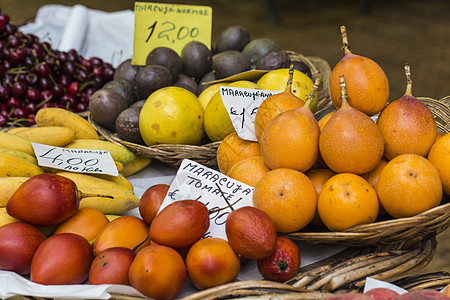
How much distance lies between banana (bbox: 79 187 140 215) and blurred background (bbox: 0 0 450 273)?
8.06 ft

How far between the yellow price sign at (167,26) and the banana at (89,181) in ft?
2.20

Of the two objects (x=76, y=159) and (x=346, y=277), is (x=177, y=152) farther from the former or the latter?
(x=346, y=277)

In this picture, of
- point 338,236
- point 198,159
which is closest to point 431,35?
point 198,159

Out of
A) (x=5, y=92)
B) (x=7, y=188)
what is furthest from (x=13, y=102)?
(x=7, y=188)

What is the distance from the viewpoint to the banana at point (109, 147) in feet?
4.06

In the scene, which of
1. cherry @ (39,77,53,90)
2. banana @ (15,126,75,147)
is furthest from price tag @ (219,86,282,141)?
cherry @ (39,77,53,90)

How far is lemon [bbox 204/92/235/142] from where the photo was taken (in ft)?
4.01

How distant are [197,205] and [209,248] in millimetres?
90

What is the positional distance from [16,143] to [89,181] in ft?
0.84

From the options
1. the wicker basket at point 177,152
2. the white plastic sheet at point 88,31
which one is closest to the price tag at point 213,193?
the wicker basket at point 177,152

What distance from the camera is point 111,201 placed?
39.3 inches

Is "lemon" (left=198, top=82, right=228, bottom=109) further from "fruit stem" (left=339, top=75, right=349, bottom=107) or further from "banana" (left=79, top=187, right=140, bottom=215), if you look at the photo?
"fruit stem" (left=339, top=75, right=349, bottom=107)

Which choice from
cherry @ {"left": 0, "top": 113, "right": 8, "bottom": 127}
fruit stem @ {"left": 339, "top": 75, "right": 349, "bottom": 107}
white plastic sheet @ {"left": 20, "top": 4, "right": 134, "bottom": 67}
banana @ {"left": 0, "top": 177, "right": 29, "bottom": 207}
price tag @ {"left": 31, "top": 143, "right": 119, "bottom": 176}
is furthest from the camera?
white plastic sheet @ {"left": 20, "top": 4, "right": 134, "bottom": 67}

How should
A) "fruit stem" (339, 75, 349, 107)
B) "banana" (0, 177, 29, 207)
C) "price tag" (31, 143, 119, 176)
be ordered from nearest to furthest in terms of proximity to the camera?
"fruit stem" (339, 75, 349, 107) → "banana" (0, 177, 29, 207) → "price tag" (31, 143, 119, 176)
